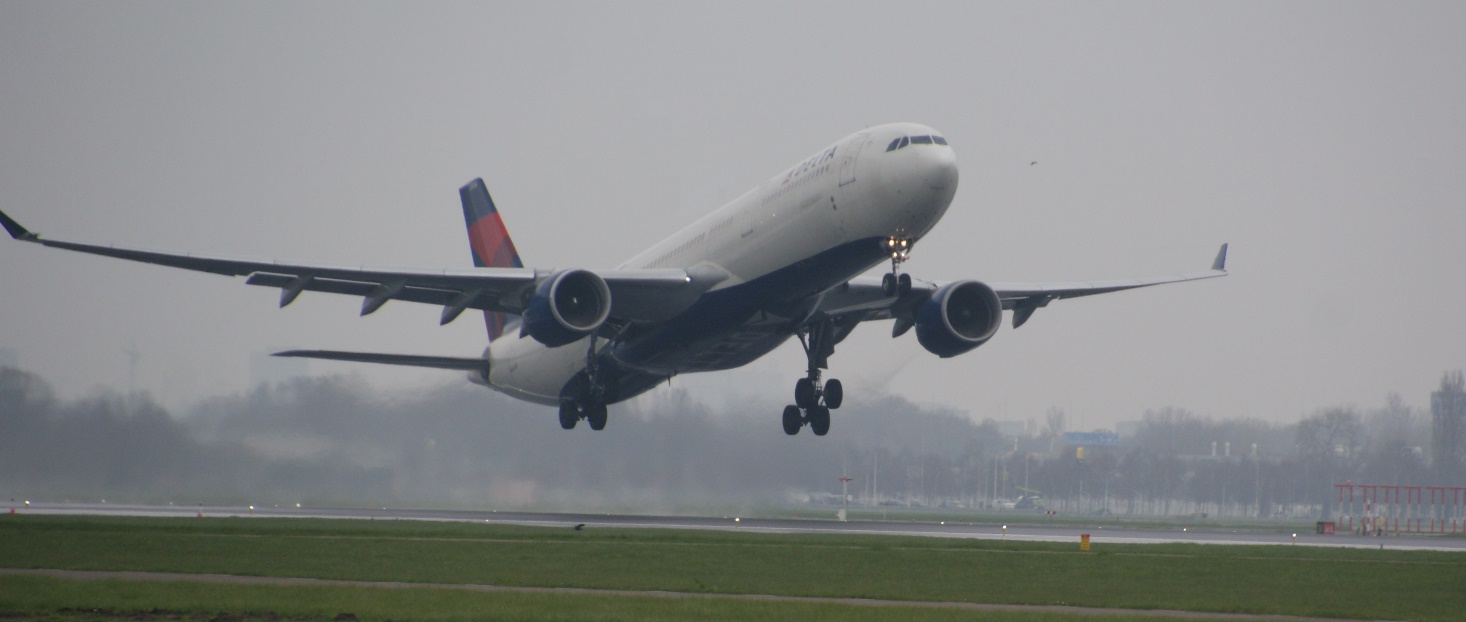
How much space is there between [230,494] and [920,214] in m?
31.1

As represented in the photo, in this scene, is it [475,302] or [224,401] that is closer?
[475,302]

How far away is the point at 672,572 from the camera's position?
86.6 feet

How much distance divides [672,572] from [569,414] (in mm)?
18602

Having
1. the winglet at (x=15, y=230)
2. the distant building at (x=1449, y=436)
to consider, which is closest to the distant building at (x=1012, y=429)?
the distant building at (x=1449, y=436)

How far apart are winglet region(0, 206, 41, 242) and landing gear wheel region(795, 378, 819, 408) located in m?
20.1

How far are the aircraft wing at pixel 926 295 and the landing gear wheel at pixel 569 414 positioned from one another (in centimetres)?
906

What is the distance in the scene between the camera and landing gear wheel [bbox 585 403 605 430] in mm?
43519

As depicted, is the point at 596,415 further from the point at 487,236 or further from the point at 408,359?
the point at 487,236

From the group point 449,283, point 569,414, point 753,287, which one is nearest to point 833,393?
point 753,287

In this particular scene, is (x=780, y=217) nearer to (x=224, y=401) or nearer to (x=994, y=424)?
(x=224, y=401)

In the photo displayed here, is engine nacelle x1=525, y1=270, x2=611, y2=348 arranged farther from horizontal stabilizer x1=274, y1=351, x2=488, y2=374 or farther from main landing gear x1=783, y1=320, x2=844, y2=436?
horizontal stabilizer x1=274, y1=351, x2=488, y2=374

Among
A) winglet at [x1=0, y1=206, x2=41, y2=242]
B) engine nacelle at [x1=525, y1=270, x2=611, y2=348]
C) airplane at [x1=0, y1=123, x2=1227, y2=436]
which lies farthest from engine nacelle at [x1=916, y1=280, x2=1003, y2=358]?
winglet at [x1=0, y1=206, x2=41, y2=242]

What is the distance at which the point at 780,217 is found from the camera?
3481 centimetres

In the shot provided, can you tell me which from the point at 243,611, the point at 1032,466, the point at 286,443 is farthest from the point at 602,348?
the point at 1032,466
